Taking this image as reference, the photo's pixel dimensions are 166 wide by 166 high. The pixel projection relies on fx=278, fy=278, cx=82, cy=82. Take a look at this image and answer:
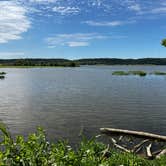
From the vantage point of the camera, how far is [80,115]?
2508 centimetres

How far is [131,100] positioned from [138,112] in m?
7.45

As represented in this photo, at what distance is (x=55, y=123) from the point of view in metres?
21.9

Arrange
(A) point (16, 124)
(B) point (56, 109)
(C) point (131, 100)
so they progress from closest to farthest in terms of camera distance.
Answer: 1. (A) point (16, 124)
2. (B) point (56, 109)
3. (C) point (131, 100)

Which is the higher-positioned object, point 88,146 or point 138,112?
point 88,146

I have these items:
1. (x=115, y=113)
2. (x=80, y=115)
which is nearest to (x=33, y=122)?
(x=80, y=115)

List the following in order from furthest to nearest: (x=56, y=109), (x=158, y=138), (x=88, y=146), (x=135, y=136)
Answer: (x=56, y=109)
(x=135, y=136)
(x=158, y=138)
(x=88, y=146)

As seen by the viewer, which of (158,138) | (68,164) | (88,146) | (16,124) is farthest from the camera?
(16,124)

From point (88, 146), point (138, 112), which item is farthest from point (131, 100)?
point (88, 146)

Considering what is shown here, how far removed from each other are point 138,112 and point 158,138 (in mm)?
10431

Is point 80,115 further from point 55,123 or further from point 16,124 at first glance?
point 16,124

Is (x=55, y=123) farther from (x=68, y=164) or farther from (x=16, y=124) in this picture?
(x=68, y=164)

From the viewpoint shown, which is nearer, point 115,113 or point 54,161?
point 54,161

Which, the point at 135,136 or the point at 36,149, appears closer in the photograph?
the point at 36,149

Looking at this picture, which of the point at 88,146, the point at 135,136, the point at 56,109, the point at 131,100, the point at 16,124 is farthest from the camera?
the point at 131,100
